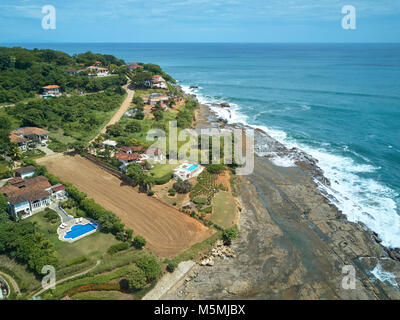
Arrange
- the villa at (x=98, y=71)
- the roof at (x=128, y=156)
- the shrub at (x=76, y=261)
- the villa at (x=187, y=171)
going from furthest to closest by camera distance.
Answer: the villa at (x=98, y=71)
the roof at (x=128, y=156)
the villa at (x=187, y=171)
the shrub at (x=76, y=261)

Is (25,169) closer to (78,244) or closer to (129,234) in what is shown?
(78,244)

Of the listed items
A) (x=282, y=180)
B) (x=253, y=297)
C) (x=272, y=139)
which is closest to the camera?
(x=253, y=297)

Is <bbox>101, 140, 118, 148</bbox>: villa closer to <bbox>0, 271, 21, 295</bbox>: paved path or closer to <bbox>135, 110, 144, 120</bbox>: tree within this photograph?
<bbox>135, 110, 144, 120</bbox>: tree

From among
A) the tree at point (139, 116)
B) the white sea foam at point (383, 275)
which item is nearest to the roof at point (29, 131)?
the tree at point (139, 116)

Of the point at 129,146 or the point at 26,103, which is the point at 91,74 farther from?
the point at 129,146

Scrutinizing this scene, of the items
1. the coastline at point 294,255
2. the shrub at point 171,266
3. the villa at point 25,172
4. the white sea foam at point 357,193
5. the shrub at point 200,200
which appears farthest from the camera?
the villa at point 25,172

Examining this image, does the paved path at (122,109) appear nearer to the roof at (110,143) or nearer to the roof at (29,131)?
the roof at (110,143)
